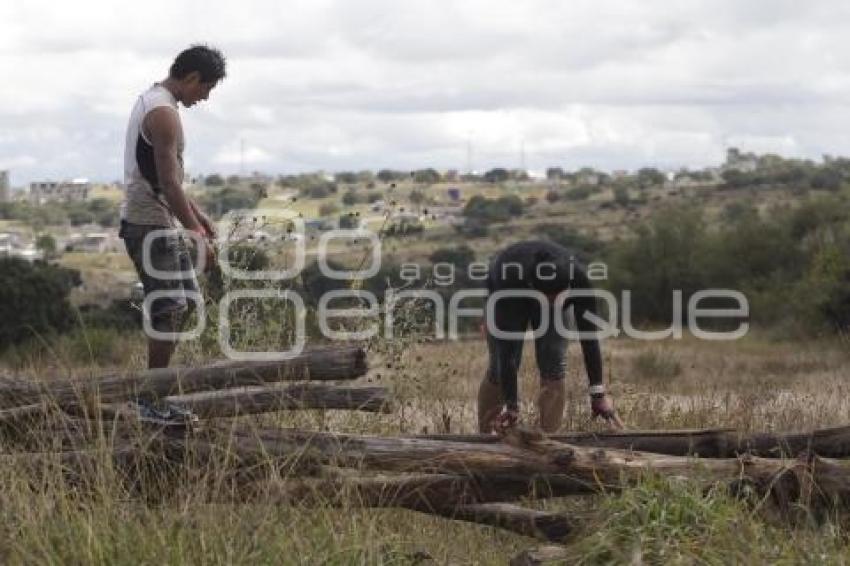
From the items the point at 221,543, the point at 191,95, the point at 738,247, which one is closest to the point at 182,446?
the point at 221,543

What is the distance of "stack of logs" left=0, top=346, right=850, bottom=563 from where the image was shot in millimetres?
5277

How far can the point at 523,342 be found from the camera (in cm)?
738

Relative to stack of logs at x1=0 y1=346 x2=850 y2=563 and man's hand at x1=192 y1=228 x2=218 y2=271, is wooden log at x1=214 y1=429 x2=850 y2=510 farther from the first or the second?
man's hand at x1=192 y1=228 x2=218 y2=271

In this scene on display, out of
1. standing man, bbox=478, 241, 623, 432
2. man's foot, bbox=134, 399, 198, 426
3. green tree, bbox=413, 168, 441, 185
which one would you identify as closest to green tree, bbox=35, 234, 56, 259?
green tree, bbox=413, 168, 441, 185

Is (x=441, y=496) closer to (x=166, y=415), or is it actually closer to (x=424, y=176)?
(x=166, y=415)

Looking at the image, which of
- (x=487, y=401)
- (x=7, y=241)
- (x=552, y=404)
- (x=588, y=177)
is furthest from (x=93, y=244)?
(x=588, y=177)

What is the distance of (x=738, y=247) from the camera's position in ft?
131

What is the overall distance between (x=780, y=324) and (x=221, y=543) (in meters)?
29.4

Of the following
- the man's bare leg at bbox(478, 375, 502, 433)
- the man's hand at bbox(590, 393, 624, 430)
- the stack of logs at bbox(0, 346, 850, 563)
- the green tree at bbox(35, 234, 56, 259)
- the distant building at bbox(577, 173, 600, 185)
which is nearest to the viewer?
the stack of logs at bbox(0, 346, 850, 563)

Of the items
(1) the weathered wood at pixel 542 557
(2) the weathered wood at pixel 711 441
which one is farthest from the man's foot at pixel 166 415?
(1) the weathered wood at pixel 542 557

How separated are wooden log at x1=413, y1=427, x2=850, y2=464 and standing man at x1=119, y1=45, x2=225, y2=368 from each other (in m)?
1.71

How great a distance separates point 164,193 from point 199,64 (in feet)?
2.37

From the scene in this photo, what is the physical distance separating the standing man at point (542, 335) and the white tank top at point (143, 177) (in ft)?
6.14

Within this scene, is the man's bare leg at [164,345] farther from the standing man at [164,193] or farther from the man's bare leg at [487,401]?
the man's bare leg at [487,401]
